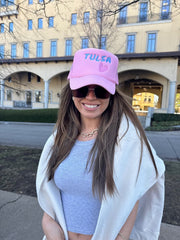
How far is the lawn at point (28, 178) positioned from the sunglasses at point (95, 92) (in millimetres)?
2214

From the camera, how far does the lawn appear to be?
8.48 feet

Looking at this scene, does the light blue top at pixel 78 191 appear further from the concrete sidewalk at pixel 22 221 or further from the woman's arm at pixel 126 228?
the concrete sidewalk at pixel 22 221

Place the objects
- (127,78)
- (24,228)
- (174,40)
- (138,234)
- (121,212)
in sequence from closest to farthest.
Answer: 1. (121,212)
2. (138,234)
3. (24,228)
4. (174,40)
5. (127,78)

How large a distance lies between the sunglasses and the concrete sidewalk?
74.1 inches

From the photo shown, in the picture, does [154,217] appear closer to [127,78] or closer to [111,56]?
[111,56]

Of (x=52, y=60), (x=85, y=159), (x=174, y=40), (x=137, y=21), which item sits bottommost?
(x=85, y=159)

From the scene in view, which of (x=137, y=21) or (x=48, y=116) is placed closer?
A: (x=48, y=116)

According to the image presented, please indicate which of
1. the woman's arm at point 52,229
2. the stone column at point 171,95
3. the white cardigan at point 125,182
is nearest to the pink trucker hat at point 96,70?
the white cardigan at point 125,182

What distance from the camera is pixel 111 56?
3.53ft

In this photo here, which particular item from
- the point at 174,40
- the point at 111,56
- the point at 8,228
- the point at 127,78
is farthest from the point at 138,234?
the point at 174,40

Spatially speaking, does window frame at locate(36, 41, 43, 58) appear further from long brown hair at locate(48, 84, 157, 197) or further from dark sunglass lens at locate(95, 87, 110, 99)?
dark sunglass lens at locate(95, 87, 110, 99)

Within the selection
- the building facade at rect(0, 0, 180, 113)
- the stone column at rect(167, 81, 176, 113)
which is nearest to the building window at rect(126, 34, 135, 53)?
the building facade at rect(0, 0, 180, 113)

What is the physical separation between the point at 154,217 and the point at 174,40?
2007cm

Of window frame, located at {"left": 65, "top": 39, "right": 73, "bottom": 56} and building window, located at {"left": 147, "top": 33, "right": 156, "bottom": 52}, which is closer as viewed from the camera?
building window, located at {"left": 147, "top": 33, "right": 156, "bottom": 52}
